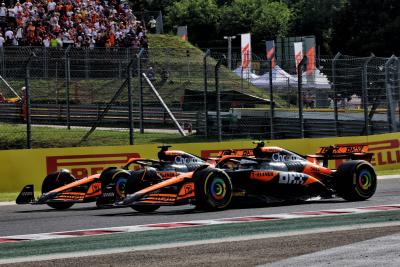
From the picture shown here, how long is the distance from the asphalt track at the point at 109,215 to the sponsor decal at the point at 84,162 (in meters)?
2.74

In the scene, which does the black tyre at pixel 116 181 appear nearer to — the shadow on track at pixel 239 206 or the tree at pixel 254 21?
the shadow on track at pixel 239 206

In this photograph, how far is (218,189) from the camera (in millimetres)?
13664

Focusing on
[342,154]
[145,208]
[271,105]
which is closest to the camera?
[145,208]

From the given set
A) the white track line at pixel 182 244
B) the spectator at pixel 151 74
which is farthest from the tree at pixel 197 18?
the white track line at pixel 182 244

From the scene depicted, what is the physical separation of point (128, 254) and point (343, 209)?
4.94 metres

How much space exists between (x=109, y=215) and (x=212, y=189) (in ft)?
5.31

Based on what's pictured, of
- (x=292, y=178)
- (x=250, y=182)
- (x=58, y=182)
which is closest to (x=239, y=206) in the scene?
(x=250, y=182)

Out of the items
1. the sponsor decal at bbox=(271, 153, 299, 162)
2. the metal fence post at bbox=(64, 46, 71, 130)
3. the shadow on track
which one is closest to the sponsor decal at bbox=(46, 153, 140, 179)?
the metal fence post at bbox=(64, 46, 71, 130)

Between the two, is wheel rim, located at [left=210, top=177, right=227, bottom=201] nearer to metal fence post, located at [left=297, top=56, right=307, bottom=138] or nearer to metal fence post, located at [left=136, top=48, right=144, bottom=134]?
metal fence post, located at [left=136, top=48, right=144, bottom=134]

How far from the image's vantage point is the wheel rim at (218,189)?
44.4 ft

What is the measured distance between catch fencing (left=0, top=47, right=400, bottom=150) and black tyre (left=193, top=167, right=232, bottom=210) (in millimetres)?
7141

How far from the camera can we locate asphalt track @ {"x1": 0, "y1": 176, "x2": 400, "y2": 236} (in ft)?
41.2

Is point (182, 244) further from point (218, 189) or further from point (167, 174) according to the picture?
point (167, 174)

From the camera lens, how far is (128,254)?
31.3 ft
